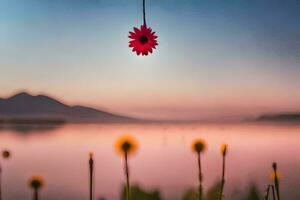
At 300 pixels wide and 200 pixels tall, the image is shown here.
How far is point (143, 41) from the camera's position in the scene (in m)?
1.15

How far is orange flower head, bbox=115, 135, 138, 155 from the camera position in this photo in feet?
2.86

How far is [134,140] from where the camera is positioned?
2.94 ft

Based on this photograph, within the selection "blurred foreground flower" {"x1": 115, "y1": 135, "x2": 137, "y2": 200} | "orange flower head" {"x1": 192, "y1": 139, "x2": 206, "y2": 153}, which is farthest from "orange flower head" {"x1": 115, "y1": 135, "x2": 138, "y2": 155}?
"orange flower head" {"x1": 192, "y1": 139, "x2": 206, "y2": 153}

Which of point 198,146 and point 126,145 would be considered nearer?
point 126,145

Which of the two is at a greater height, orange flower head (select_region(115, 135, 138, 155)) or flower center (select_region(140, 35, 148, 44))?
flower center (select_region(140, 35, 148, 44))

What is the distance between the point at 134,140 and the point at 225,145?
21 cm

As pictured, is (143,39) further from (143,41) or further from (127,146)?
(127,146)

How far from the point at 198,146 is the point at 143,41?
297 millimetres

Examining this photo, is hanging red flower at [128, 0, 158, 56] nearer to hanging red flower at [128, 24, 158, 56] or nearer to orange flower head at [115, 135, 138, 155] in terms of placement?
hanging red flower at [128, 24, 158, 56]

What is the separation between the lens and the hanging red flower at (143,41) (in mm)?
1140

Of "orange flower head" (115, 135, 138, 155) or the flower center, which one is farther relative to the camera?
the flower center

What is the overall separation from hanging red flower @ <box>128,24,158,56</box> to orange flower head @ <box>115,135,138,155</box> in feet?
1.03

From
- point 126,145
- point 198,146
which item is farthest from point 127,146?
point 198,146

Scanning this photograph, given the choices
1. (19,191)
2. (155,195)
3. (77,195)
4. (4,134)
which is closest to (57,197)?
(77,195)
